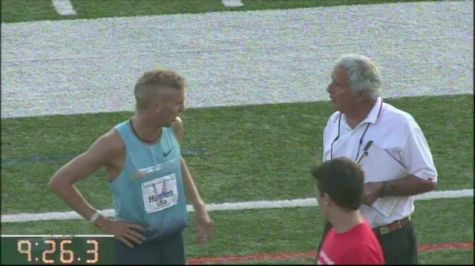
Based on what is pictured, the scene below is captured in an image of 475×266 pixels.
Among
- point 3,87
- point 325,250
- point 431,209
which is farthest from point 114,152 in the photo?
point 3,87

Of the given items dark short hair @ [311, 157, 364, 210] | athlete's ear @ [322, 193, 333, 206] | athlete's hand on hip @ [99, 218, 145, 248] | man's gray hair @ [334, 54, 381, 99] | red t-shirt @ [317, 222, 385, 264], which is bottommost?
athlete's hand on hip @ [99, 218, 145, 248]

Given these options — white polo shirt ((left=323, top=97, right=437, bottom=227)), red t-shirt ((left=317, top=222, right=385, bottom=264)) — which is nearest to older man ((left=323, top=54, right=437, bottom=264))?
white polo shirt ((left=323, top=97, right=437, bottom=227))

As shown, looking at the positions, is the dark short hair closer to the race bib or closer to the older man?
the older man

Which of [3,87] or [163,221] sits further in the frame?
[3,87]

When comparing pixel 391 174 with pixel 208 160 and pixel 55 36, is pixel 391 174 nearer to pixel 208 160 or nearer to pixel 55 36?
pixel 208 160

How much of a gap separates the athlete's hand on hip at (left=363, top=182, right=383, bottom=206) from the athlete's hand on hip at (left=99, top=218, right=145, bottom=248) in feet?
3.48

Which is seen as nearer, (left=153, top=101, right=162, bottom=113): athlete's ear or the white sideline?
(left=153, top=101, right=162, bottom=113): athlete's ear

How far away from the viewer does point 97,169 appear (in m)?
6.96

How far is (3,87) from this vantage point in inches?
477

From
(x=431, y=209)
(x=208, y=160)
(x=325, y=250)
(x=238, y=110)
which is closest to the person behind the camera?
(x=325, y=250)

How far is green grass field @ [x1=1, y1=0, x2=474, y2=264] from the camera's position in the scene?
30.7ft

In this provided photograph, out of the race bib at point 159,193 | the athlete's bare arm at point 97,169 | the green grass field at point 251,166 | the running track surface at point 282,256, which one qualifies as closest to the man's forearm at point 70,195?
the athlete's bare arm at point 97,169

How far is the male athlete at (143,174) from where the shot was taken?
6.91 metres

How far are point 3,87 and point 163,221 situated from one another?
17.6 feet
